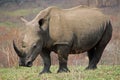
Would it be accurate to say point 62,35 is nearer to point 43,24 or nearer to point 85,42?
point 43,24

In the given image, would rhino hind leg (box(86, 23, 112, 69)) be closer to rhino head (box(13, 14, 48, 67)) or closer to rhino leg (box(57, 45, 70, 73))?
rhino leg (box(57, 45, 70, 73))

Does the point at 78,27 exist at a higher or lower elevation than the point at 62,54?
higher

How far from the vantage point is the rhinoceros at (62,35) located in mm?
10898

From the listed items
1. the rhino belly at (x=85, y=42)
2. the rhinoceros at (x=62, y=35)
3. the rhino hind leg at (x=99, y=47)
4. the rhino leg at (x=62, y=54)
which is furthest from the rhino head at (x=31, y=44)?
the rhino hind leg at (x=99, y=47)

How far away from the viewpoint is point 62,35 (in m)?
11.2

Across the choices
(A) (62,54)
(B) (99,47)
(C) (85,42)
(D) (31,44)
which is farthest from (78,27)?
(D) (31,44)

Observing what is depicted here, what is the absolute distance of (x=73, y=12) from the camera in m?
12.0

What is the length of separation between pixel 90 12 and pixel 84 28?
747 mm

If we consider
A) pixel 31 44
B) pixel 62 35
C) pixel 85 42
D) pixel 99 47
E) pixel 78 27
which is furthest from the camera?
pixel 99 47

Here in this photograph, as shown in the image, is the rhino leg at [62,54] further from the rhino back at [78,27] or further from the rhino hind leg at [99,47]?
the rhino hind leg at [99,47]

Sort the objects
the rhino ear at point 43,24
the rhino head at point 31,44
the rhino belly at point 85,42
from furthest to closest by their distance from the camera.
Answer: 1. the rhino belly at point 85,42
2. the rhino ear at point 43,24
3. the rhino head at point 31,44

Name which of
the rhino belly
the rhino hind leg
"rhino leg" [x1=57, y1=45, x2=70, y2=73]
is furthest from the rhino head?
the rhino hind leg

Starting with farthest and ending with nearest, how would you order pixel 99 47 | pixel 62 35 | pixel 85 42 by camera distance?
pixel 99 47
pixel 85 42
pixel 62 35

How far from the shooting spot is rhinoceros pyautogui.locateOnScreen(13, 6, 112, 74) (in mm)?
10898
